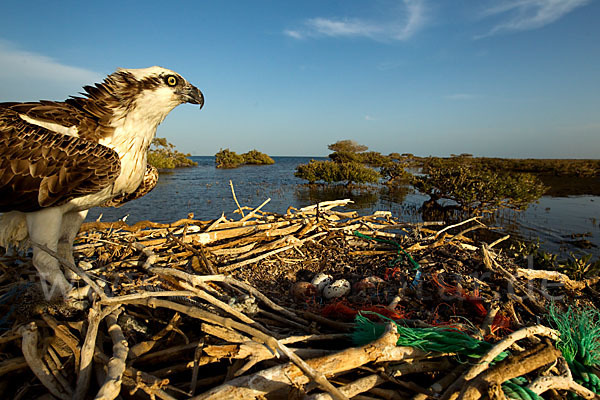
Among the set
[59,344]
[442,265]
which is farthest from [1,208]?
[442,265]

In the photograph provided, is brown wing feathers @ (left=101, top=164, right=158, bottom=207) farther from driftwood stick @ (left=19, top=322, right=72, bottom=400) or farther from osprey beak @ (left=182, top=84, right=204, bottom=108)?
driftwood stick @ (left=19, top=322, right=72, bottom=400)

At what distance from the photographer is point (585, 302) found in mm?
2688

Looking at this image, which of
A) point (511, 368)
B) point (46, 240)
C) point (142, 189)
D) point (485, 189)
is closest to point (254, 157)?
point (485, 189)

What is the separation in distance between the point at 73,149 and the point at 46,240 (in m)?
0.80

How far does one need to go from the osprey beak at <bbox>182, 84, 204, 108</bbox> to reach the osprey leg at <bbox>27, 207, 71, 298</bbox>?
1.43 m

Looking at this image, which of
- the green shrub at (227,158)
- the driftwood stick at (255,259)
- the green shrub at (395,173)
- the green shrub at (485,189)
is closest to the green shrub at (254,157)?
the green shrub at (227,158)

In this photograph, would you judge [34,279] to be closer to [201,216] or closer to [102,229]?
[102,229]

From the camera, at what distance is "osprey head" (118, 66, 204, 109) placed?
258 centimetres

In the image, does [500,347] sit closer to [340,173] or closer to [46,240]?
[46,240]

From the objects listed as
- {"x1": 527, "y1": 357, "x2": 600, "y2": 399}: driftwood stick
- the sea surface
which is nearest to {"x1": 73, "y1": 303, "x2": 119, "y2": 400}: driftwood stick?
{"x1": 527, "y1": 357, "x2": 600, "y2": 399}: driftwood stick

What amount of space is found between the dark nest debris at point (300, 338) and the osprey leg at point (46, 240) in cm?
16

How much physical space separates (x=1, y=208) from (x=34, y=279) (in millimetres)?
766

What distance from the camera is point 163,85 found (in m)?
2.62

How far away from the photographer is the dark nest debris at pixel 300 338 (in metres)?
1.49
